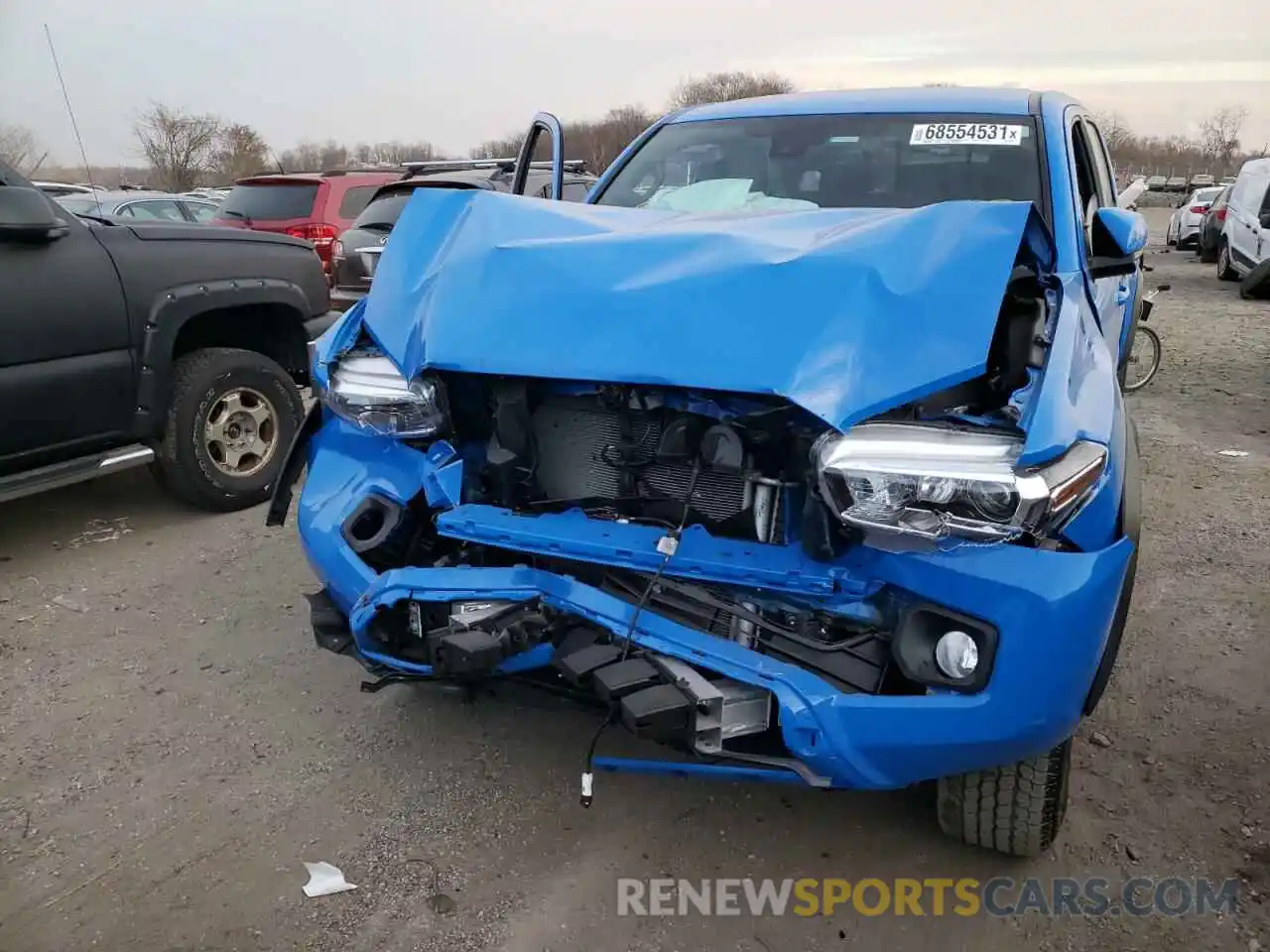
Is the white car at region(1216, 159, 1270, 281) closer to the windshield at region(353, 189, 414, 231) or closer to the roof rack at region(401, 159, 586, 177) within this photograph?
the roof rack at region(401, 159, 586, 177)

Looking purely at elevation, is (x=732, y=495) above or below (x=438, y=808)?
above

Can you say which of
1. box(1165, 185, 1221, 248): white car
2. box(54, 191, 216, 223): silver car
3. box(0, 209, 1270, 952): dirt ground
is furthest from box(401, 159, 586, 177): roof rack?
box(1165, 185, 1221, 248): white car

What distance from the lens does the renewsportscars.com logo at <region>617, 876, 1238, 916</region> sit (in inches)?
91.0

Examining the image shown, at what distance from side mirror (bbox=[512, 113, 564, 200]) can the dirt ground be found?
204cm

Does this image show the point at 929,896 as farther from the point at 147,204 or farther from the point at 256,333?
the point at 147,204

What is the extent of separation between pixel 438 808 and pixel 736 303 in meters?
1.63

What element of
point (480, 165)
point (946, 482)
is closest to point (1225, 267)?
point (480, 165)

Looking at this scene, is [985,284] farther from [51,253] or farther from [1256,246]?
[1256,246]

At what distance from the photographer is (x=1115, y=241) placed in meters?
3.17

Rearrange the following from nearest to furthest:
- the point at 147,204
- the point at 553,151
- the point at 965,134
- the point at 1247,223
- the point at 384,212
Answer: the point at 965,134 → the point at 553,151 → the point at 384,212 → the point at 147,204 → the point at 1247,223

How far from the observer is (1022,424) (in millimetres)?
1941

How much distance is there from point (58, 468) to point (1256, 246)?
1534cm

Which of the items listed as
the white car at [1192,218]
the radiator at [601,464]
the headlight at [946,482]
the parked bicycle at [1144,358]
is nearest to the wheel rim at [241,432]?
the radiator at [601,464]

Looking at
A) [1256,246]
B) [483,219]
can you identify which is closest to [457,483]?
[483,219]
